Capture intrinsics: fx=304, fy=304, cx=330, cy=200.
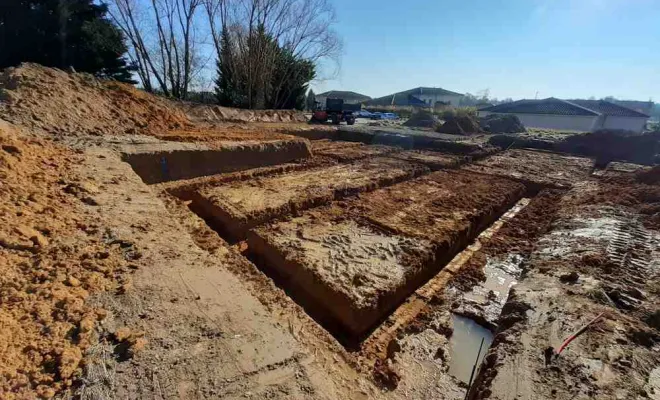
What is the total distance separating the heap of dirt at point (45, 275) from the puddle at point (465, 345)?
92.4 inches

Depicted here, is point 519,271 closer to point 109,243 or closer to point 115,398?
point 115,398

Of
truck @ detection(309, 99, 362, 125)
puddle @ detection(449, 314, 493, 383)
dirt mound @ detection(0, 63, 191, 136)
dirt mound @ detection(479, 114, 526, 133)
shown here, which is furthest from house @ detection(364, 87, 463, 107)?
puddle @ detection(449, 314, 493, 383)

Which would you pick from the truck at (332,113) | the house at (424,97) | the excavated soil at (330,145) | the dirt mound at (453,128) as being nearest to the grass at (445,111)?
the dirt mound at (453,128)

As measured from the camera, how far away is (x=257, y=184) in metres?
5.24

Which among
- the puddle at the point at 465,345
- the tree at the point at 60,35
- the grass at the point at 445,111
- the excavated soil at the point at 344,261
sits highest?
the tree at the point at 60,35

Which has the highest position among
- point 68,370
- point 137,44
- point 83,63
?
point 137,44

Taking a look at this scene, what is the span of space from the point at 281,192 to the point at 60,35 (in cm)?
1501

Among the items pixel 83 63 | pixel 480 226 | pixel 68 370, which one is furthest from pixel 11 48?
pixel 480 226

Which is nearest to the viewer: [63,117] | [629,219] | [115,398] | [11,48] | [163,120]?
[115,398]

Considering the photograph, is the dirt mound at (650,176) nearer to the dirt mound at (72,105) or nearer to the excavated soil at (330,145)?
the excavated soil at (330,145)

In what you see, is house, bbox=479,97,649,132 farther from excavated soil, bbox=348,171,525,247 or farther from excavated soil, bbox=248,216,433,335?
excavated soil, bbox=248,216,433,335

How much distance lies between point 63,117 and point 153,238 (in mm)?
4895

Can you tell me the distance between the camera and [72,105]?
239 inches

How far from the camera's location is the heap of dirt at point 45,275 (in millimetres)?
1396
